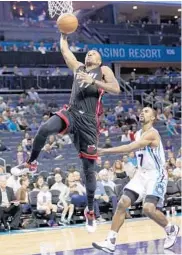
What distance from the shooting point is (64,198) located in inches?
449

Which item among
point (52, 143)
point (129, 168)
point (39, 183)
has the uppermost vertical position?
point (52, 143)

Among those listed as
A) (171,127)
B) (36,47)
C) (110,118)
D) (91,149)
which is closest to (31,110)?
(110,118)

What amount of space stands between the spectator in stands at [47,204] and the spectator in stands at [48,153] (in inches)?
133

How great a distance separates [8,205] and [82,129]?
4.93 metres

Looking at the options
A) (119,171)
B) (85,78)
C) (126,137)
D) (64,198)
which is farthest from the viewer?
(126,137)

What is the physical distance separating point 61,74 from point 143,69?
1041cm

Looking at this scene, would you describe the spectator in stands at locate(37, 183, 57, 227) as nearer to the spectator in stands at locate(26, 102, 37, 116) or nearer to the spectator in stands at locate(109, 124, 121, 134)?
the spectator in stands at locate(109, 124, 121, 134)

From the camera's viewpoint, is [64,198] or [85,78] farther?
[64,198]

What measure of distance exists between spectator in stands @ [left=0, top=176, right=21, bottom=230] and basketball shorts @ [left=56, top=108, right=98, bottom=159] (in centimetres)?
466

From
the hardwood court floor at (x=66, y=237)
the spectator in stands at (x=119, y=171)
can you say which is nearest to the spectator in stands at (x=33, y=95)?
the spectator in stands at (x=119, y=171)

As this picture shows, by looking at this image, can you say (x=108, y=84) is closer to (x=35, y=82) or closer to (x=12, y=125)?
(x=12, y=125)

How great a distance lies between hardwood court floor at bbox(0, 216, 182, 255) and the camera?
318 inches

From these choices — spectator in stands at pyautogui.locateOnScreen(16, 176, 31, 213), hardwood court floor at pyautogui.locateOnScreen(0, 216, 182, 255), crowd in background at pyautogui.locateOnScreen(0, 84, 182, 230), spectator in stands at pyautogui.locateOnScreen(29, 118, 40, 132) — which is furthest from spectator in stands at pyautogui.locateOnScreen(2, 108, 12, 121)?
hardwood court floor at pyautogui.locateOnScreen(0, 216, 182, 255)

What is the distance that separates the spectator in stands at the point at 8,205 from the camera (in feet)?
34.8
